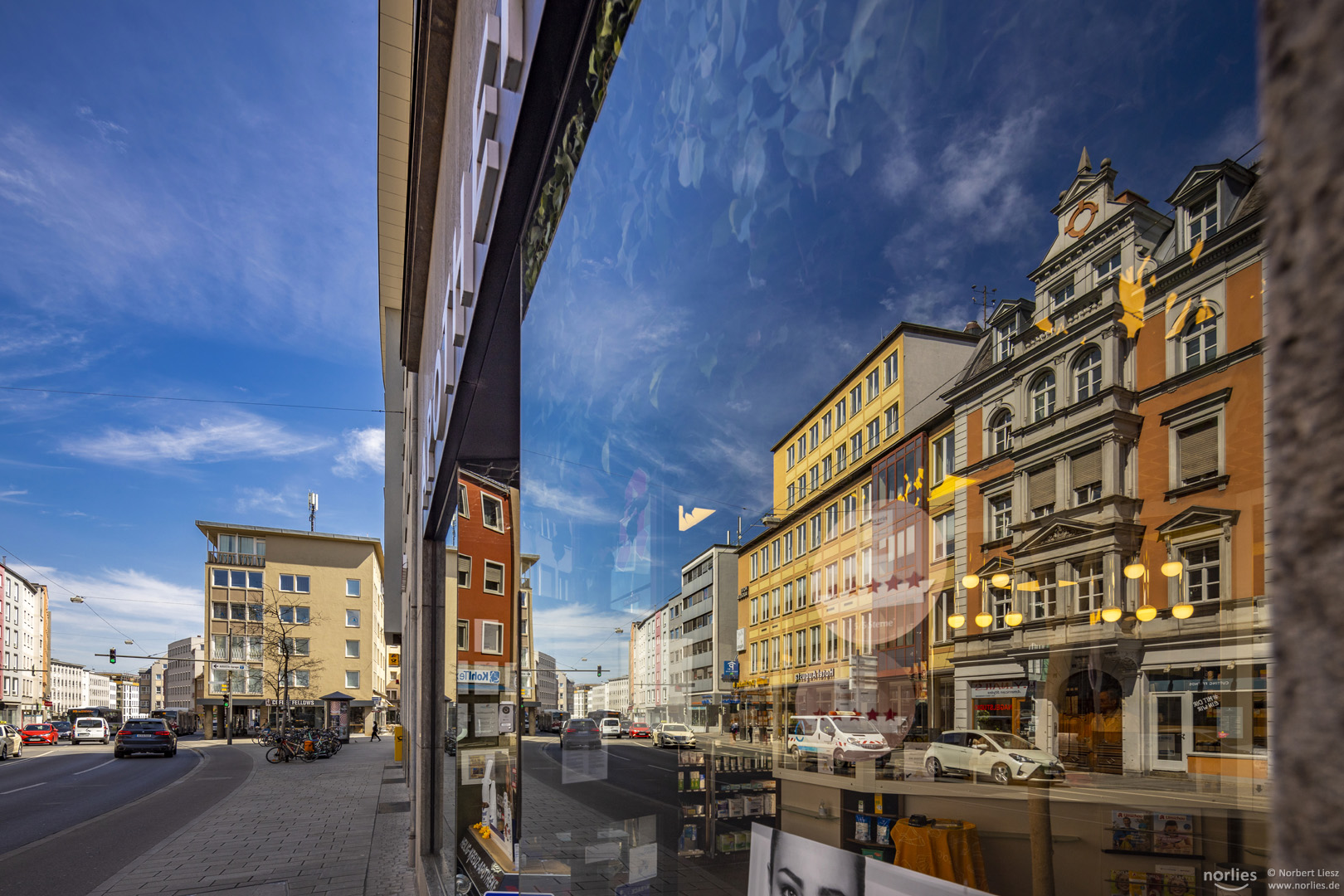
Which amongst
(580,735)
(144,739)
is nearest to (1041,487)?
(580,735)

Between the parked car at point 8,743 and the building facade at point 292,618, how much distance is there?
73.9 ft

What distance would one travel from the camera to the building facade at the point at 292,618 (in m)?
58.2

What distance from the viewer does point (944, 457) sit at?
1068 millimetres

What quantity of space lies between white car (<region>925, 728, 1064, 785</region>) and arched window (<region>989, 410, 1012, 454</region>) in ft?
1.04

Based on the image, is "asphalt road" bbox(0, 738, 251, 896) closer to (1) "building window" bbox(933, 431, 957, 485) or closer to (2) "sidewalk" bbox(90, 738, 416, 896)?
(2) "sidewalk" bbox(90, 738, 416, 896)

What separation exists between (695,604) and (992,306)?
934mm

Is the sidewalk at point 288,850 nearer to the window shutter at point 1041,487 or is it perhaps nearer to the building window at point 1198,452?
the window shutter at point 1041,487

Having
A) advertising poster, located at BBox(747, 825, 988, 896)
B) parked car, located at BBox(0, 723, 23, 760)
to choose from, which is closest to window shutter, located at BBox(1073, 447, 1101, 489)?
advertising poster, located at BBox(747, 825, 988, 896)

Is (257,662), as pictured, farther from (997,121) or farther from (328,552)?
(997,121)

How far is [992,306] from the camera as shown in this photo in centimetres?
105

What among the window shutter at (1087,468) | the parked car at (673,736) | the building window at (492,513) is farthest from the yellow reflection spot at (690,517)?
the building window at (492,513)

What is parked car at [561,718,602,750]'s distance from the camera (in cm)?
269

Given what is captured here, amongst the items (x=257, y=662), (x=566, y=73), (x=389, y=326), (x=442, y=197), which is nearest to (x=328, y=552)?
(x=257, y=662)

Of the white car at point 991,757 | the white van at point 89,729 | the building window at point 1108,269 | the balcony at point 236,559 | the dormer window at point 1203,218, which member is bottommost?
the white van at point 89,729
